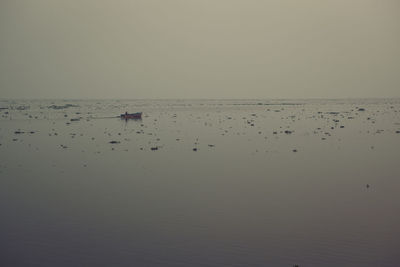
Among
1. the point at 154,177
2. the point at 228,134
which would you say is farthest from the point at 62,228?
the point at 228,134

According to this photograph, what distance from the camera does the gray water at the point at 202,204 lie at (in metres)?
8.34

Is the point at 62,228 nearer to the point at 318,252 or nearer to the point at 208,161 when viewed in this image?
the point at 318,252

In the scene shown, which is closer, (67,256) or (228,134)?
(67,256)

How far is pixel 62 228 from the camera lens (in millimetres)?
9633

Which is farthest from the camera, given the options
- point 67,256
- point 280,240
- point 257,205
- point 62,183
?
point 62,183

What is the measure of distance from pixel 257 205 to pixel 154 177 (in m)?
4.30

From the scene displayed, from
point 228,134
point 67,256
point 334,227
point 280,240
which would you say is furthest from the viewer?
point 228,134

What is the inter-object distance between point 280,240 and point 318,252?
33.8 inches

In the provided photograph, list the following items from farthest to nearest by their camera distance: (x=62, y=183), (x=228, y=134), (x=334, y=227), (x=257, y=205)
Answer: (x=228, y=134) < (x=62, y=183) < (x=257, y=205) < (x=334, y=227)

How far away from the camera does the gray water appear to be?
8344mm

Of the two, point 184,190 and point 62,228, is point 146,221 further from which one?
point 184,190

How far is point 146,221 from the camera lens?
10.1m

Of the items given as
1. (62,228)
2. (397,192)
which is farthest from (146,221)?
(397,192)

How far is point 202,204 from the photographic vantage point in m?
11.3
